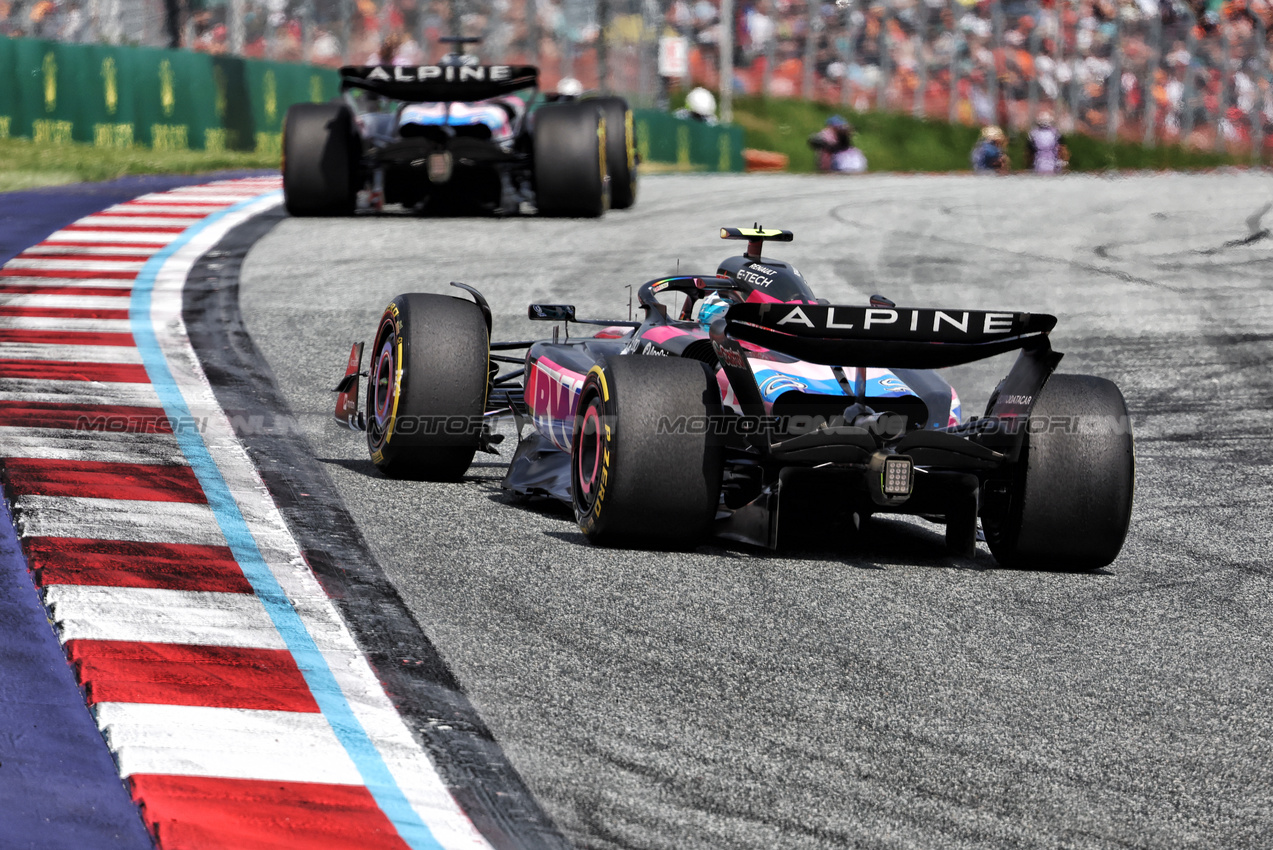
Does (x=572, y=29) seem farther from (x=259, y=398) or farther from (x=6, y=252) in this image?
(x=259, y=398)

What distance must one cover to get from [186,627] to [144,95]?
1565cm

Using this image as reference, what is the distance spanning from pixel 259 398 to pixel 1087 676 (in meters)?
4.96

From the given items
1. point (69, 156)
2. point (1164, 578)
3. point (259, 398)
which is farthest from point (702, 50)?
point (1164, 578)

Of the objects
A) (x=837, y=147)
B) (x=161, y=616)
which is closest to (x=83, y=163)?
(x=837, y=147)

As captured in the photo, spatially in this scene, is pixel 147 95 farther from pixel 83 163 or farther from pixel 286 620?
pixel 286 620

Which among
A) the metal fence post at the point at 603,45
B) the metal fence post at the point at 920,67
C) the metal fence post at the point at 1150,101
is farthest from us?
the metal fence post at the point at 920,67

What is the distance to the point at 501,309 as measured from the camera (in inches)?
471

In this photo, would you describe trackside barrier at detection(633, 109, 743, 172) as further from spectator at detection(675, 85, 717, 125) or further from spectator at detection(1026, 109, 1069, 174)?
spectator at detection(1026, 109, 1069, 174)

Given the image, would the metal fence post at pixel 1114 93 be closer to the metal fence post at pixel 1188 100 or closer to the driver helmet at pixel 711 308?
the metal fence post at pixel 1188 100

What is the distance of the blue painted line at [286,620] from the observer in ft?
11.8

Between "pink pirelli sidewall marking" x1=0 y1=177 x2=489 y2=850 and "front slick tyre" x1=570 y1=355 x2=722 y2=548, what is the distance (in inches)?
43.8

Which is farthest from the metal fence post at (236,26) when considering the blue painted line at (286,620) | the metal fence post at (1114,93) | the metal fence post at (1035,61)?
the metal fence post at (1114,93)

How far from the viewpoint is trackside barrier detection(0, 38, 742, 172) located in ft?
58.4

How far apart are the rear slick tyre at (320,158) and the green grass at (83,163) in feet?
10.5
